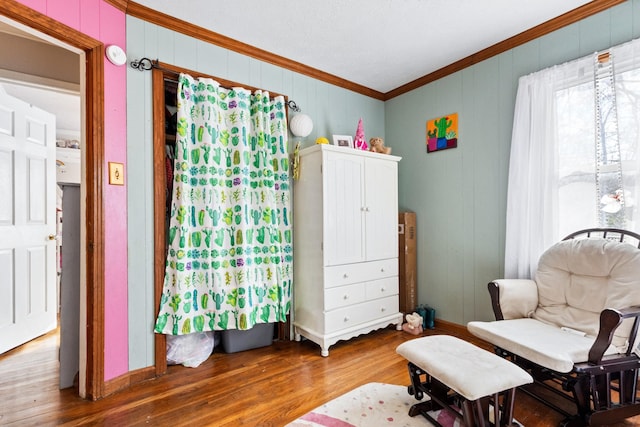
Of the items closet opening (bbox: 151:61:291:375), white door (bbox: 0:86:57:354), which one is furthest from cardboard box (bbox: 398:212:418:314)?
white door (bbox: 0:86:57:354)

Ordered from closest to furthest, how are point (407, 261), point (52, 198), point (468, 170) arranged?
1. point (468, 170)
2. point (52, 198)
3. point (407, 261)

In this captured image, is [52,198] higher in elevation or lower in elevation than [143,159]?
lower

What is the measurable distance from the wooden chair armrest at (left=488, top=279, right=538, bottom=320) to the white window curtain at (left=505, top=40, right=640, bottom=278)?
12.4 inches

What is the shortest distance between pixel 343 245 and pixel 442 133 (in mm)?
1525

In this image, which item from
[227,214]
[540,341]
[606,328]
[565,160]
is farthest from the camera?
[227,214]

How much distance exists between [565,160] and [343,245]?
5.78 feet

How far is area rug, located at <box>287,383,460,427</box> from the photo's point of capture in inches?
64.4

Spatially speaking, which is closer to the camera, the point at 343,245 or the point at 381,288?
the point at 343,245

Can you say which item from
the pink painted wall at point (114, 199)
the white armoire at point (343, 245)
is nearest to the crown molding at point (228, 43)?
the pink painted wall at point (114, 199)

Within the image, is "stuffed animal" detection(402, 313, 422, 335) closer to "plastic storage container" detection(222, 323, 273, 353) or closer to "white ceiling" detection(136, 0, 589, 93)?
"plastic storage container" detection(222, 323, 273, 353)

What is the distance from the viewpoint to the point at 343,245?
264 cm

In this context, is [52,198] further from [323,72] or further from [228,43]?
[323,72]

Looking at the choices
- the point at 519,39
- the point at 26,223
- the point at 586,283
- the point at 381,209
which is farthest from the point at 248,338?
the point at 519,39

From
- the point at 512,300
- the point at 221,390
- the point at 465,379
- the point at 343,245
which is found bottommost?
the point at 221,390
